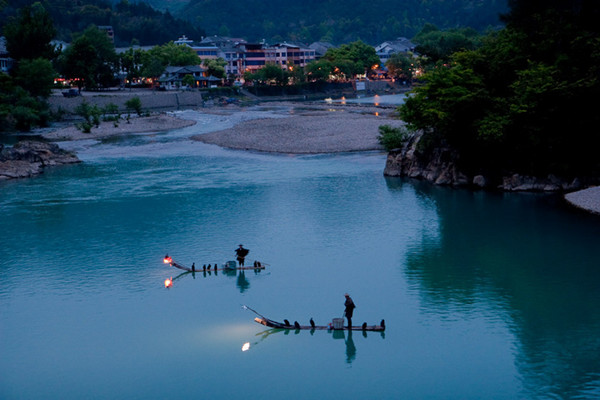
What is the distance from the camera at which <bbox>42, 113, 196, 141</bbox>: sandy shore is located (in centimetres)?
10312

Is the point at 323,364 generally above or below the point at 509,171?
below

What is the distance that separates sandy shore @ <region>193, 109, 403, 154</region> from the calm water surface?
23373 mm

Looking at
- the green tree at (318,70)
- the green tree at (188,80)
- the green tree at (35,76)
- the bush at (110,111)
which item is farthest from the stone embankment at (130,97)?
the green tree at (318,70)

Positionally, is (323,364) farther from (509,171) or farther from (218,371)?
(509,171)

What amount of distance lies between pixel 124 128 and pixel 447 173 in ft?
231

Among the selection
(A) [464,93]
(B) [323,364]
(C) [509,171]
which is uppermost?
(A) [464,93]

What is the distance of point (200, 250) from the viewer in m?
42.1

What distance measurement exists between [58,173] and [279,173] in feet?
86.5

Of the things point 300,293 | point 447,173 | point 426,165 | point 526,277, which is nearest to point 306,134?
point 426,165

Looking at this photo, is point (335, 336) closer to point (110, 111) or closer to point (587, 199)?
point (587, 199)

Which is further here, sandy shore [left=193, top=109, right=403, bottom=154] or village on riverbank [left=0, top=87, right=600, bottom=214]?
sandy shore [left=193, top=109, right=403, bottom=154]

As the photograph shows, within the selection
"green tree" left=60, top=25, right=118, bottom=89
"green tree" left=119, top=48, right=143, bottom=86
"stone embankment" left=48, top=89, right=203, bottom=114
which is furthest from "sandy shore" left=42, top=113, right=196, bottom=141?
"green tree" left=119, top=48, right=143, bottom=86

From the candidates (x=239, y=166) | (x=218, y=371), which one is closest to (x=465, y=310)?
(x=218, y=371)

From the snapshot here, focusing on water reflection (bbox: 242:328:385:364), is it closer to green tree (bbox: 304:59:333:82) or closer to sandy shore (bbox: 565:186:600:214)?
sandy shore (bbox: 565:186:600:214)
